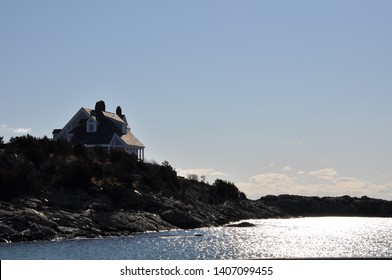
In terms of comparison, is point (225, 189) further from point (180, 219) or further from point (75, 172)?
point (75, 172)

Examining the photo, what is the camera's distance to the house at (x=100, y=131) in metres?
92.6

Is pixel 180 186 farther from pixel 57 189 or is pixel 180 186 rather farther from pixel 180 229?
pixel 57 189

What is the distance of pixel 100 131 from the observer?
308ft

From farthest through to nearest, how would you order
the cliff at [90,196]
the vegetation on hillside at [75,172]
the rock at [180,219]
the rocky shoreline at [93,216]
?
the rock at [180,219], the vegetation on hillside at [75,172], the cliff at [90,196], the rocky shoreline at [93,216]

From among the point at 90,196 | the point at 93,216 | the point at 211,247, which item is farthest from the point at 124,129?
the point at 211,247

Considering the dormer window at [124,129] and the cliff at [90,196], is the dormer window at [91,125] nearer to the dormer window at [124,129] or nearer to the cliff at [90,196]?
the dormer window at [124,129]

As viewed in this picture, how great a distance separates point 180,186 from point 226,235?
23.2 meters

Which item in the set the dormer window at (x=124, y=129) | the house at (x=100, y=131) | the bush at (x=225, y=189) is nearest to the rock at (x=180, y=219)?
the house at (x=100, y=131)

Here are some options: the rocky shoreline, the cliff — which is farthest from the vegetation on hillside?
the rocky shoreline

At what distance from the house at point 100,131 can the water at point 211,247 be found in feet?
92.3

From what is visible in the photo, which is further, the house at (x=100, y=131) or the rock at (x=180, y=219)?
the house at (x=100, y=131)

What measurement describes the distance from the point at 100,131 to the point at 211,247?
46.0 meters

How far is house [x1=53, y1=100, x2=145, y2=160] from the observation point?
304 feet
